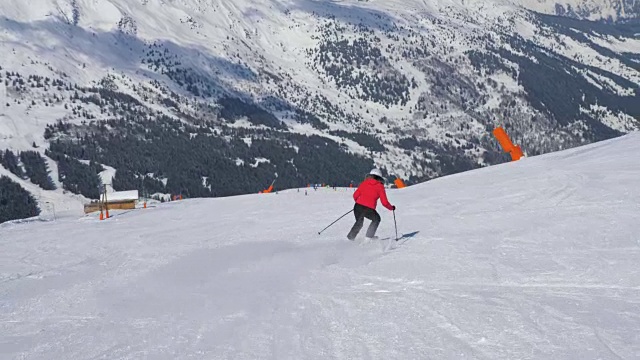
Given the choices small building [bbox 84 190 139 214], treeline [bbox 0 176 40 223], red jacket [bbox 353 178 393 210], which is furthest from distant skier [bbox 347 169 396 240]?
treeline [bbox 0 176 40 223]

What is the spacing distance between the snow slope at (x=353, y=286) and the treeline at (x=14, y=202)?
114 meters

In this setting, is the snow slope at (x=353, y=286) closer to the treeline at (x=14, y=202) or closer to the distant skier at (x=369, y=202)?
the distant skier at (x=369, y=202)

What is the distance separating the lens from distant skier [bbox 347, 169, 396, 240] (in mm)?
16188

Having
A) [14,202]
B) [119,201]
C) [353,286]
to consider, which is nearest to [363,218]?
[353,286]

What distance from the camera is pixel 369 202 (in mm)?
16422

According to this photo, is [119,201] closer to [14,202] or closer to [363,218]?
[363,218]

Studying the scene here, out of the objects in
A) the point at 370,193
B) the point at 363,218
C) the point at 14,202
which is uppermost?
the point at 370,193

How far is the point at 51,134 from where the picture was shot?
598 feet

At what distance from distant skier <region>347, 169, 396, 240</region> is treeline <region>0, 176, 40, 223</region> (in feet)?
401

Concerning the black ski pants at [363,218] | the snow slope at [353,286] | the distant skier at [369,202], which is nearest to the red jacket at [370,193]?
the distant skier at [369,202]

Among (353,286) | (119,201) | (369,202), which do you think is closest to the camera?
(353,286)

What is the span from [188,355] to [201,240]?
36.4 feet

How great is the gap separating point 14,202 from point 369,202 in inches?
5083

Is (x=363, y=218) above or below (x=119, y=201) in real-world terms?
below
